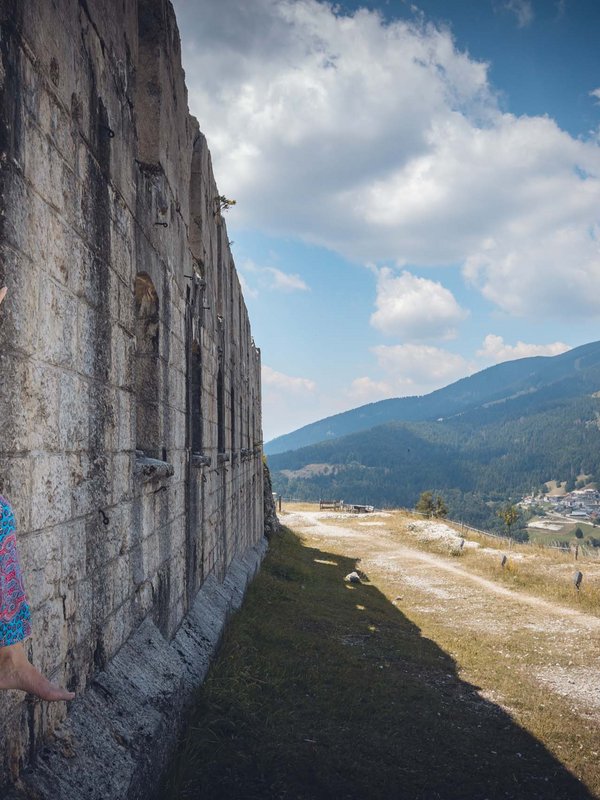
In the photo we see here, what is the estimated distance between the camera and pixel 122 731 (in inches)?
118

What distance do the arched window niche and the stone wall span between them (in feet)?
0.04

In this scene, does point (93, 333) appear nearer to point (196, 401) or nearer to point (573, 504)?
point (196, 401)

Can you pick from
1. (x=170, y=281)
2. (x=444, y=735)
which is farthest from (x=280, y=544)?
(x=170, y=281)

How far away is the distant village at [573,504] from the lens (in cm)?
14427

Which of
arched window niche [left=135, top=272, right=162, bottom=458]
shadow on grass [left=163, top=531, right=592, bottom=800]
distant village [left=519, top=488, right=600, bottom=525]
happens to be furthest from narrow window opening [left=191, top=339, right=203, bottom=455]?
distant village [left=519, top=488, right=600, bottom=525]

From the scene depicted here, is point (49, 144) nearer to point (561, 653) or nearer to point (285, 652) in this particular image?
point (285, 652)

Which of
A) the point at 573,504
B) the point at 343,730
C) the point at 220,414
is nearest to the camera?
the point at 343,730

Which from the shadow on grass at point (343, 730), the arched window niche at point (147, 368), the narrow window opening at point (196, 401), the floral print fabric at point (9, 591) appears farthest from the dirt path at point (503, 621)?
the floral print fabric at point (9, 591)

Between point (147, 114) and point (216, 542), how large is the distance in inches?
213

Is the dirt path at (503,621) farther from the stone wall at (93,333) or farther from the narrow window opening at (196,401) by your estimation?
the stone wall at (93,333)

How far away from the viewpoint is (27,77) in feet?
7.57

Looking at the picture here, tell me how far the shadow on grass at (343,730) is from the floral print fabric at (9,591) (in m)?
2.50

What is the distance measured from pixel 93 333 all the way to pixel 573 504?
174m

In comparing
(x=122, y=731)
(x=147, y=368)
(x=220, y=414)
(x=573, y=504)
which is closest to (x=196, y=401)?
(x=147, y=368)
